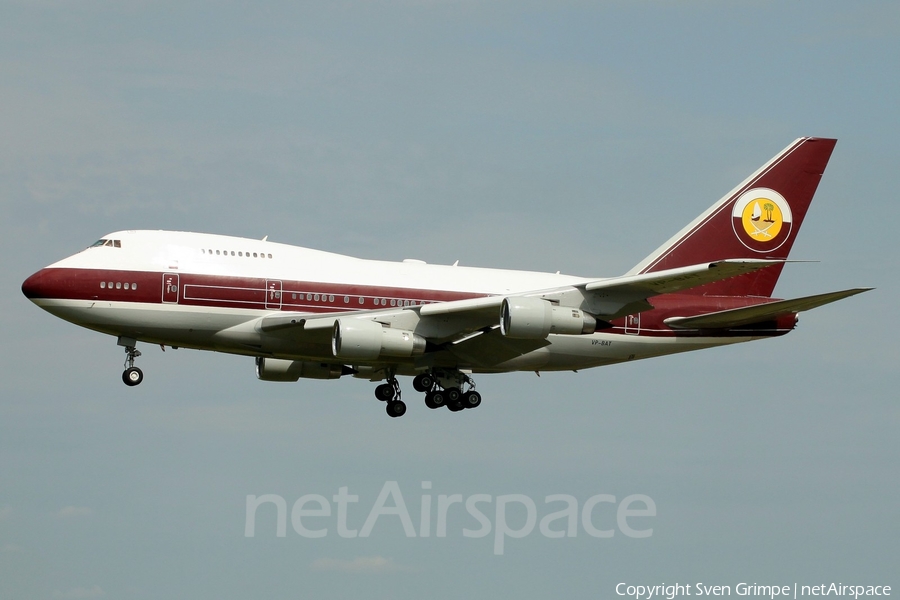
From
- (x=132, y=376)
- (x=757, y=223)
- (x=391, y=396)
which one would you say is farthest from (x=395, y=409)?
(x=757, y=223)

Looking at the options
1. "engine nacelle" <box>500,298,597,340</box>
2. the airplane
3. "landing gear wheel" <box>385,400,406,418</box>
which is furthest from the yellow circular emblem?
"landing gear wheel" <box>385,400,406,418</box>

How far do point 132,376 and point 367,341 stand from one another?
8761mm

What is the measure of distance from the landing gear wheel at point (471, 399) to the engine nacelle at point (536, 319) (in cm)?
618

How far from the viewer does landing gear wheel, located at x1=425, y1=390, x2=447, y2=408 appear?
4641cm

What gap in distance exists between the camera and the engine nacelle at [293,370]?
4906 centimetres

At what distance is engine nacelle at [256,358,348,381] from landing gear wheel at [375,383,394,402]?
2.14 meters

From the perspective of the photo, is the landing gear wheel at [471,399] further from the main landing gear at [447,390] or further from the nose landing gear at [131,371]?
the nose landing gear at [131,371]

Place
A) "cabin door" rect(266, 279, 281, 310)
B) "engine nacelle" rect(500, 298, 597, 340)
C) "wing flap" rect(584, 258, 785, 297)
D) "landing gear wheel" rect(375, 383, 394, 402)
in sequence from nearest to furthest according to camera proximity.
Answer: "wing flap" rect(584, 258, 785, 297), "engine nacelle" rect(500, 298, 597, 340), "cabin door" rect(266, 279, 281, 310), "landing gear wheel" rect(375, 383, 394, 402)

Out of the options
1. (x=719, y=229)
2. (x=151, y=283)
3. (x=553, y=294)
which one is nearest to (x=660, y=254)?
(x=719, y=229)

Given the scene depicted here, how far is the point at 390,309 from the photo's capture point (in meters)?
43.3

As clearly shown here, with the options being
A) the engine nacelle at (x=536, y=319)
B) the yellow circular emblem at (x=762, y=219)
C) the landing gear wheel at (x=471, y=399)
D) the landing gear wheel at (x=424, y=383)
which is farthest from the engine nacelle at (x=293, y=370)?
the yellow circular emblem at (x=762, y=219)

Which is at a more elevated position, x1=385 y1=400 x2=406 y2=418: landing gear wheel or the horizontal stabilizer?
the horizontal stabilizer

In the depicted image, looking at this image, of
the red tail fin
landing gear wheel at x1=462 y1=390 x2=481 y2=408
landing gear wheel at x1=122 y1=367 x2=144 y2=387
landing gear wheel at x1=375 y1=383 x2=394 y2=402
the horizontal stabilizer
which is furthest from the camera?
the red tail fin

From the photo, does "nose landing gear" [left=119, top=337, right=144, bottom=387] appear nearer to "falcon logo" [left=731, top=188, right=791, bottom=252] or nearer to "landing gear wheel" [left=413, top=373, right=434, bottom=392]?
"landing gear wheel" [left=413, top=373, right=434, bottom=392]
